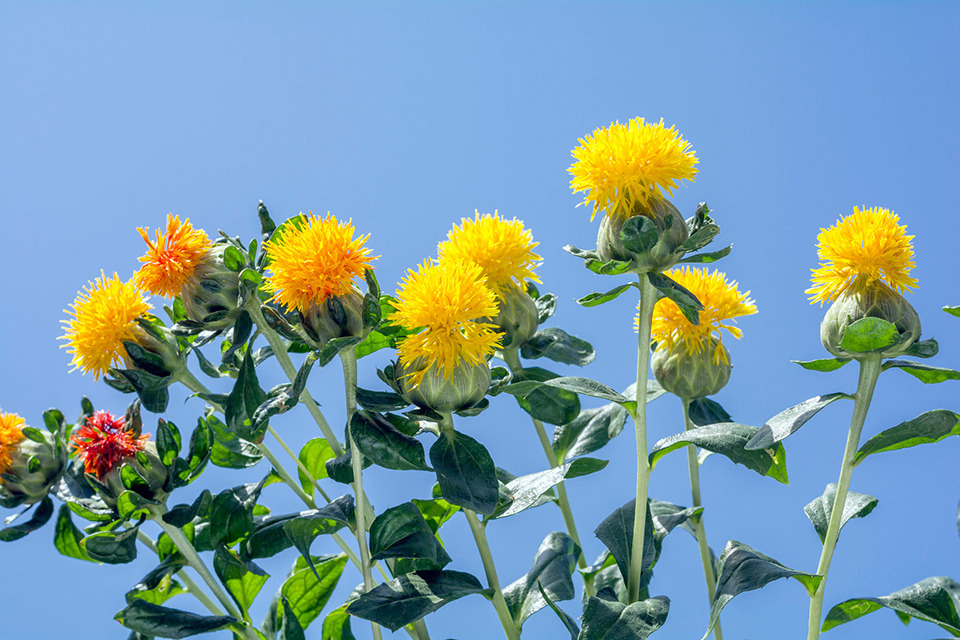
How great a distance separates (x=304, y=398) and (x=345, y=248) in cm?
19

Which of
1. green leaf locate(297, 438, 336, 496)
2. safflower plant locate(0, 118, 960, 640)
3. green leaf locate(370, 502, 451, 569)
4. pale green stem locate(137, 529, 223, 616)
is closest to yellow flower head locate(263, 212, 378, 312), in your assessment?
safflower plant locate(0, 118, 960, 640)

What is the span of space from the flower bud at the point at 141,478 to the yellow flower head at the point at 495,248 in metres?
0.39

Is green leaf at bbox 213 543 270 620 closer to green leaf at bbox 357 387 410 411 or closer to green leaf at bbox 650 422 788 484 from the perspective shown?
green leaf at bbox 357 387 410 411

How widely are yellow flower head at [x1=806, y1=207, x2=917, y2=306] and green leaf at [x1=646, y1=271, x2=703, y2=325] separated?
138 millimetres

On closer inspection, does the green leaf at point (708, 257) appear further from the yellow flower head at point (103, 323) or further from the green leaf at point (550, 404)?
the yellow flower head at point (103, 323)

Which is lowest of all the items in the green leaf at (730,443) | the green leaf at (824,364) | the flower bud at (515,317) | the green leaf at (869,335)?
the green leaf at (730,443)

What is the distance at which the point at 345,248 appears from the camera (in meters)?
0.74

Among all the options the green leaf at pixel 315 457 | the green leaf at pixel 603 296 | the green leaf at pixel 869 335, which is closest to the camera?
the green leaf at pixel 869 335

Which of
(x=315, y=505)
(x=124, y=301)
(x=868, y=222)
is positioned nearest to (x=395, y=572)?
(x=315, y=505)

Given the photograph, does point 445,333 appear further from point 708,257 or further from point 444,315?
point 708,257

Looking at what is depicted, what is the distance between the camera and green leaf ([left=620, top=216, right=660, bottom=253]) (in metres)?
0.73

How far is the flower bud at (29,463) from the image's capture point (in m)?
0.96

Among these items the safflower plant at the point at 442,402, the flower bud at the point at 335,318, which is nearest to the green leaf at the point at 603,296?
the safflower plant at the point at 442,402

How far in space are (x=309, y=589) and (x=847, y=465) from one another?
617 mm
